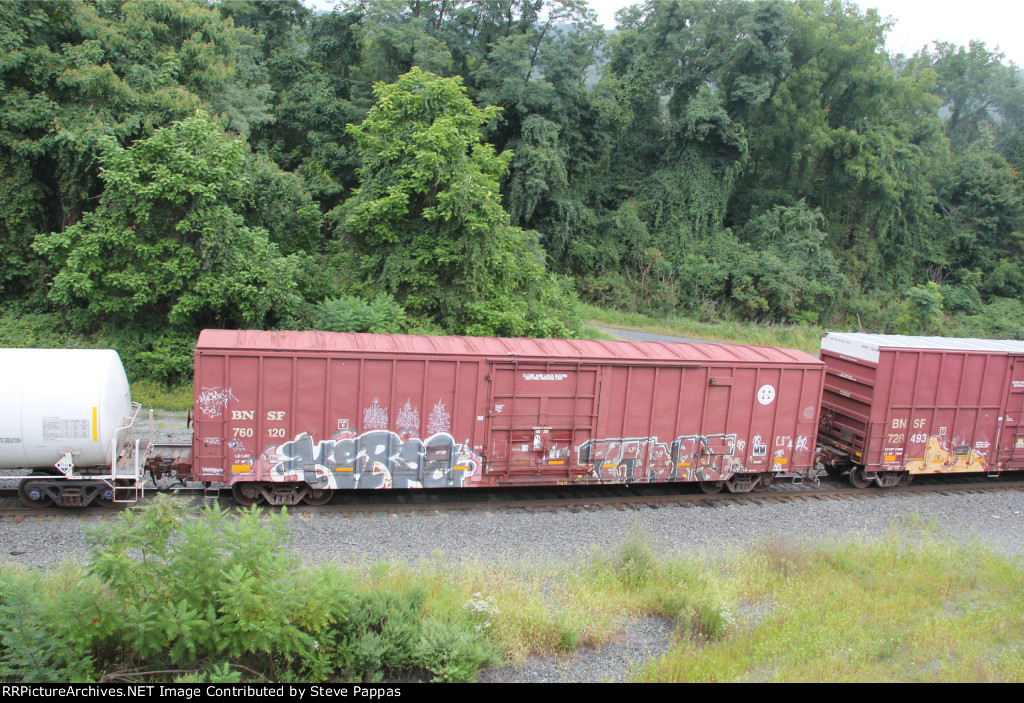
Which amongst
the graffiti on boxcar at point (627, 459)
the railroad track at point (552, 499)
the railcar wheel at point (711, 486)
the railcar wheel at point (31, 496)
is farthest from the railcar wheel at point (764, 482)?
the railcar wheel at point (31, 496)

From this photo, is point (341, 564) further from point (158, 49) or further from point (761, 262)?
point (761, 262)

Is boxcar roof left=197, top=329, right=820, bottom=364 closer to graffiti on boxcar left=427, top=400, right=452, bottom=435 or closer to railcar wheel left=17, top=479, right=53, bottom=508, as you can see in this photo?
graffiti on boxcar left=427, top=400, right=452, bottom=435

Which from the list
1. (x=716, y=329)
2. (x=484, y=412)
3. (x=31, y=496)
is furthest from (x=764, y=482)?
(x=716, y=329)

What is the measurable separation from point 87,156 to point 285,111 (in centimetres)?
1720

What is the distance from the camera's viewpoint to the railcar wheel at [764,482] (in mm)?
14758

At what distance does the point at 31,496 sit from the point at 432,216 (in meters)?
12.7

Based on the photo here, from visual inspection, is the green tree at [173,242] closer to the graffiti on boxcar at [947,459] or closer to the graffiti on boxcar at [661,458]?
the graffiti on boxcar at [661,458]

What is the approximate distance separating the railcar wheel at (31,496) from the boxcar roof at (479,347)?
3594 mm

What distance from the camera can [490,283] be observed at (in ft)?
73.0

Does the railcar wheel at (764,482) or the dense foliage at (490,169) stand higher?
the dense foliage at (490,169)

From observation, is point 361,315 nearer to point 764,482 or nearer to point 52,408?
point 52,408

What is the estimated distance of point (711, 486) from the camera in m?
14.5

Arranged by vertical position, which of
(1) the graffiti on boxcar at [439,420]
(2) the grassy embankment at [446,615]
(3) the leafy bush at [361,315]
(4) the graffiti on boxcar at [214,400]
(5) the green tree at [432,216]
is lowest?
(2) the grassy embankment at [446,615]
